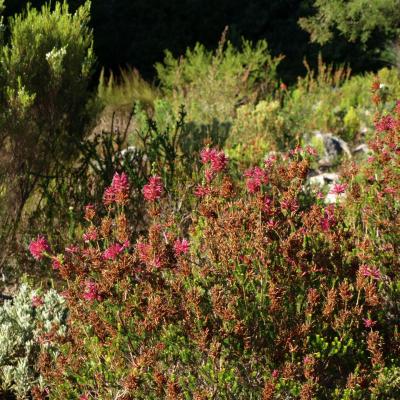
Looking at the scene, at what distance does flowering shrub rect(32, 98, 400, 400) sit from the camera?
8.85ft

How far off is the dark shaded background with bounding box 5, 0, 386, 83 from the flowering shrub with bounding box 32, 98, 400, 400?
1071 cm

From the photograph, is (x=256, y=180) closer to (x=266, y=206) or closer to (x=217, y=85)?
(x=266, y=206)

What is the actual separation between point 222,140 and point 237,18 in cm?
863

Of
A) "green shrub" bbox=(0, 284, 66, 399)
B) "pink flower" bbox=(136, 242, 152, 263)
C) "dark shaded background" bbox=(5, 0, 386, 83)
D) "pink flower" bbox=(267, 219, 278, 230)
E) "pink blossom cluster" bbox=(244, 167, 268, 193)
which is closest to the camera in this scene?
"pink flower" bbox=(136, 242, 152, 263)

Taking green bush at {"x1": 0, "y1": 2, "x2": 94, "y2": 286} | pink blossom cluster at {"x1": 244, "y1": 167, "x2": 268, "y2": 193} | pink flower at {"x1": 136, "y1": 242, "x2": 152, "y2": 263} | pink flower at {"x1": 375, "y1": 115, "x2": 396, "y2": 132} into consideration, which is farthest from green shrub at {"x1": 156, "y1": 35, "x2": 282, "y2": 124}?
pink flower at {"x1": 136, "y1": 242, "x2": 152, "y2": 263}

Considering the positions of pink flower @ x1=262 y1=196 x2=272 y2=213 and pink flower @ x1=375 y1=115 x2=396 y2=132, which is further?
pink flower @ x1=375 y1=115 x2=396 y2=132

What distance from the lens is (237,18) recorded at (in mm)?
15156

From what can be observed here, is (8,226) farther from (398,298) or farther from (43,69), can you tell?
(398,298)

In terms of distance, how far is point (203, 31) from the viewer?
1481 cm

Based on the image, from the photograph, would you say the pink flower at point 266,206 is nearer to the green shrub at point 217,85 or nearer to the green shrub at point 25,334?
the green shrub at point 25,334

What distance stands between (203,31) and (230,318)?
12.8 meters

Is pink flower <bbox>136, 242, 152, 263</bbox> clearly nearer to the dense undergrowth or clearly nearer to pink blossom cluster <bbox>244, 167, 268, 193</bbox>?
the dense undergrowth

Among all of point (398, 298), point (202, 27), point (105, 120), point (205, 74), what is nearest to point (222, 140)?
point (105, 120)

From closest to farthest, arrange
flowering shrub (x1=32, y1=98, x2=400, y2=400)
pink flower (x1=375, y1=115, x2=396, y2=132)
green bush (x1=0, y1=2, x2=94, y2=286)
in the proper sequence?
flowering shrub (x1=32, y1=98, x2=400, y2=400) → pink flower (x1=375, y1=115, x2=396, y2=132) → green bush (x1=0, y1=2, x2=94, y2=286)
